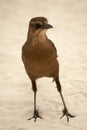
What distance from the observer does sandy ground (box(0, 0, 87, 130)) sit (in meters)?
5.66

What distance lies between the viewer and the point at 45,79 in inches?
283

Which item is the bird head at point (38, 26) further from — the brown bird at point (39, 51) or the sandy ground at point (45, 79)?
the sandy ground at point (45, 79)

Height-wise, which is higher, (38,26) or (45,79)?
(38,26)

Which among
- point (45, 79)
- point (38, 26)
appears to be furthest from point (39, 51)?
point (45, 79)

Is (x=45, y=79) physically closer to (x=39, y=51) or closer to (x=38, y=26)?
(x=39, y=51)

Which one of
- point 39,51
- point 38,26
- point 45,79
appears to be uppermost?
point 38,26

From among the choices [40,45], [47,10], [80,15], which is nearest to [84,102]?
[40,45]

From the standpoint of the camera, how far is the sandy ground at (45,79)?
5660 mm

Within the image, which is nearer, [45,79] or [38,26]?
[38,26]

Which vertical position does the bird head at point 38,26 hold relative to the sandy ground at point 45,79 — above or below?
above

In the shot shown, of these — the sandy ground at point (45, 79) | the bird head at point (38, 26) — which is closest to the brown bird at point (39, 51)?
the bird head at point (38, 26)

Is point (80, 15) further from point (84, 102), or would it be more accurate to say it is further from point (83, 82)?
point (84, 102)

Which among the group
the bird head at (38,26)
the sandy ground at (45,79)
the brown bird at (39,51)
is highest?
the bird head at (38,26)

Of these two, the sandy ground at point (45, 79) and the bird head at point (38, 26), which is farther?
the sandy ground at point (45, 79)
